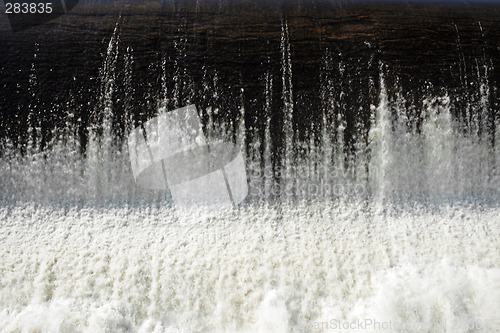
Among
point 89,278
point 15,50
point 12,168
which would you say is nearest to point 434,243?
point 89,278

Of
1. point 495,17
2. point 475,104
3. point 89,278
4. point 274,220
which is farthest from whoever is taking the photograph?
point 495,17

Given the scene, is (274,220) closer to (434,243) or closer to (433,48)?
(434,243)

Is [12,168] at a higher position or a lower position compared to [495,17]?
lower

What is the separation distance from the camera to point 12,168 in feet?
16.3

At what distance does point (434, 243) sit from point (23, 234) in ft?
11.9

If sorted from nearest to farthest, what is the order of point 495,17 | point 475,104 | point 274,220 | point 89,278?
point 89,278, point 274,220, point 475,104, point 495,17

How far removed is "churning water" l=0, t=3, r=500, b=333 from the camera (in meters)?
4.38

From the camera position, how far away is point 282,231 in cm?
482

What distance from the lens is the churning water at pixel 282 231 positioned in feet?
14.4

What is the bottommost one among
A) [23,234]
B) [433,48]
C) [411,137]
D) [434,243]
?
[434,243]

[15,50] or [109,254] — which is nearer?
[109,254]

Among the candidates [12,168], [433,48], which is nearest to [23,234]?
[12,168]

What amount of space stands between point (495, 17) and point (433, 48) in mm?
919

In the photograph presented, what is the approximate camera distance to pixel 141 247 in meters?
4.72
